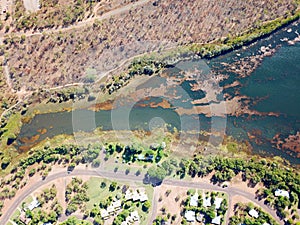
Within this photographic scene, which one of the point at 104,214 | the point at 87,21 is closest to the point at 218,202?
the point at 104,214

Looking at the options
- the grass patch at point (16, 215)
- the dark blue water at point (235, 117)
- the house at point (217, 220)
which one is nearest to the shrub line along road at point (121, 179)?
the grass patch at point (16, 215)

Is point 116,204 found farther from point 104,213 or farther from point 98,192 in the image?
point 98,192

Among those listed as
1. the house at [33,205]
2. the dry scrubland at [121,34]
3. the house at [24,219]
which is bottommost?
the house at [24,219]

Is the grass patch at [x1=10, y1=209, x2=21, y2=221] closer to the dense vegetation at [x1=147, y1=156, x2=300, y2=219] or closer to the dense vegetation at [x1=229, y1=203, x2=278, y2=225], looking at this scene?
the dense vegetation at [x1=147, y1=156, x2=300, y2=219]

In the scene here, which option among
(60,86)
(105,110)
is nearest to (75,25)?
(60,86)

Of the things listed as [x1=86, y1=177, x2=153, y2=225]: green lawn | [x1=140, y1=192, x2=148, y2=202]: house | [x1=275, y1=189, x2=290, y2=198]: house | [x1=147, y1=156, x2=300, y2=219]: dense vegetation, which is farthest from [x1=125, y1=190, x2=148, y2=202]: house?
[x1=275, y1=189, x2=290, y2=198]: house

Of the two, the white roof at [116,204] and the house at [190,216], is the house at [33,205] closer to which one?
Answer: the white roof at [116,204]
